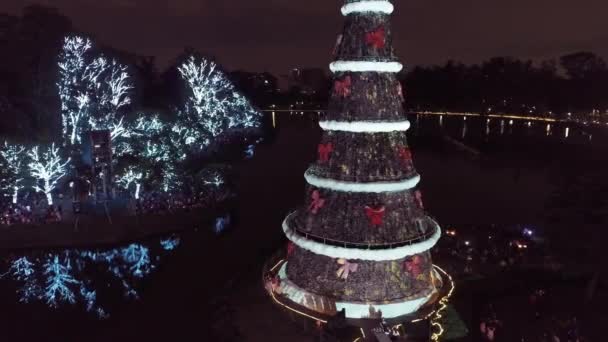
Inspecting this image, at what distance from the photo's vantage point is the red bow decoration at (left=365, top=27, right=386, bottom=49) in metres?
12.3

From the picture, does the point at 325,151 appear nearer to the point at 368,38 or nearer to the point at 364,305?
the point at 368,38

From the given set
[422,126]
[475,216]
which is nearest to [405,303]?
[475,216]

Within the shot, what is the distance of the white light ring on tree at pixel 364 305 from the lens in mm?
12414

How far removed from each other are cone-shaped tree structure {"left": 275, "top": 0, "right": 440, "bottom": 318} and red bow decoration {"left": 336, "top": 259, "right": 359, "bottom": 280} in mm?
36

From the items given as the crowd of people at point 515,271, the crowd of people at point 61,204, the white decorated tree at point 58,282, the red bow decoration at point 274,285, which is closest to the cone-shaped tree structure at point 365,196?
the red bow decoration at point 274,285

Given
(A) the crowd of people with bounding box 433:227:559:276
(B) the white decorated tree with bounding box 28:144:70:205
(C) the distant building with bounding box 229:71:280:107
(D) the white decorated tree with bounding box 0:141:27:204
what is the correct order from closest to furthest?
(A) the crowd of people with bounding box 433:227:559:276 → (D) the white decorated tree with bounding box 0:141:27:204 → (B) the white decorated tree with bounding box 28:144:70:205 → (C) the distant building with bounding box 229:71:280:107

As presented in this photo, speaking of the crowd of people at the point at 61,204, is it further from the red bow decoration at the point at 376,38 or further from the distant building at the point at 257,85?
the distant building at the point at 257,85

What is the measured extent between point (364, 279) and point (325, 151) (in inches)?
148

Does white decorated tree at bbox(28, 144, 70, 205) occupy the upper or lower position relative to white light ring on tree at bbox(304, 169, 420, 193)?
lower

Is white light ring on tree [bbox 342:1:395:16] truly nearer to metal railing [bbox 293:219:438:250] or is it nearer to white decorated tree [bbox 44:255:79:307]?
metal railing [bbox 293:219:438:250]

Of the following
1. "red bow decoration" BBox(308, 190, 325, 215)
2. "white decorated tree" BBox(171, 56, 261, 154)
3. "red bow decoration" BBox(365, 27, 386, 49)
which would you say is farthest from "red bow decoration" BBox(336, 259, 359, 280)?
"white decorated tree" BBox(171, 56, 261, 154)

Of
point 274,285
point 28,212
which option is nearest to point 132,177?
point 28,212

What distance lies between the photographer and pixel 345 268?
1240 cm

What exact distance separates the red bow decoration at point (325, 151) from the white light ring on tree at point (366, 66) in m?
2.18
